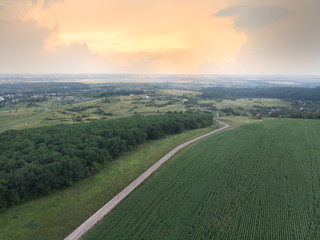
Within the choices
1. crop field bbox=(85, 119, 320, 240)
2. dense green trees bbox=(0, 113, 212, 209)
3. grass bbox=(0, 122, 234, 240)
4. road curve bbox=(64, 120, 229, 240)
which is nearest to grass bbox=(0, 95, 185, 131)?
dense green trees bbox=(0, 113, 212, 209)

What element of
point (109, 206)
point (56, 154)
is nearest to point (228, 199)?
point (109, 206)

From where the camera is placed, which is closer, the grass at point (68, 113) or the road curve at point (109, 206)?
the road curve at point (109, 206)

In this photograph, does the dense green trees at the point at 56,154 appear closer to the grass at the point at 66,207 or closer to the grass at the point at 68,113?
the grass at the point at 66,207

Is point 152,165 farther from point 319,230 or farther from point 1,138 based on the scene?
point 1,138

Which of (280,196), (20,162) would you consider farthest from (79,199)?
(280,196)

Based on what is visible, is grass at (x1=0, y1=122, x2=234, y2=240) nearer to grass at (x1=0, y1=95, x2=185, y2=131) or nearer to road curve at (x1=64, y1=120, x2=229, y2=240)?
road curve at (x1=64, y1=120, x2=229, y2=240)

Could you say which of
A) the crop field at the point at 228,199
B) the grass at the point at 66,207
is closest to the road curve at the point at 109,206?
the grass at the point at 66,207

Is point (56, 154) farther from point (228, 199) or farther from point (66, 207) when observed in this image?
point (228, 199)
